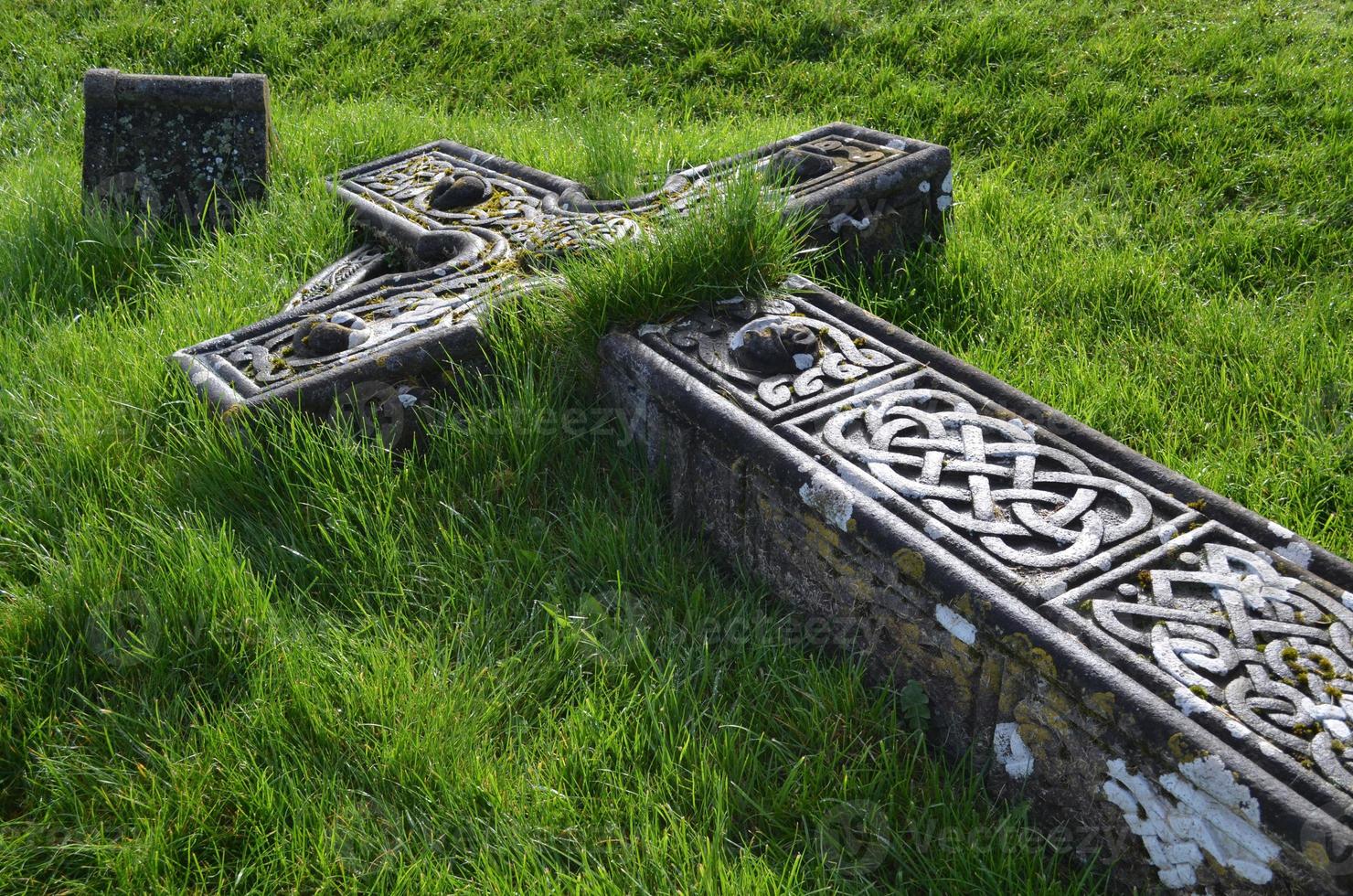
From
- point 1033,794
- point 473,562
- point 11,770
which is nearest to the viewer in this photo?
point 1033,794

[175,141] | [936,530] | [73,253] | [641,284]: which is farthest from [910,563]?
[175,141]

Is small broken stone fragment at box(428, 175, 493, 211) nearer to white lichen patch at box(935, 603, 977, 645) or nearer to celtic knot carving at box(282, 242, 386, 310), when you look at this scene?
celtic knot carving at box(282, 242, 386, 310)

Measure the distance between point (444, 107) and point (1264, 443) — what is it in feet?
16.4

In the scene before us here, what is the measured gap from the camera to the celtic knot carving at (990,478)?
247cm

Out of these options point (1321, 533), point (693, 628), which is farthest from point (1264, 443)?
point (693, 628)

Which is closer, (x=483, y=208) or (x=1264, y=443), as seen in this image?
(x=1264, y=443)

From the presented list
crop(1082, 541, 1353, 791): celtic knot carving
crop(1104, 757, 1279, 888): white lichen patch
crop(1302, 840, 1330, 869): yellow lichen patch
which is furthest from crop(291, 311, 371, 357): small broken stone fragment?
crop(1302, 840, 1330, 869): yellow lichen patch

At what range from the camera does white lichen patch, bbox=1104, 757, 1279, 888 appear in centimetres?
188

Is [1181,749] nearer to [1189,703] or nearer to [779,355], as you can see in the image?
[1189,703]

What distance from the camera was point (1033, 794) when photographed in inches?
90.2

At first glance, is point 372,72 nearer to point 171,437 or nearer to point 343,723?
point 171,437

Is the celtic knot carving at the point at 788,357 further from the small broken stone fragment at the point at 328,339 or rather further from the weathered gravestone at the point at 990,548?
the small broken stone fragment at the point at 328,339

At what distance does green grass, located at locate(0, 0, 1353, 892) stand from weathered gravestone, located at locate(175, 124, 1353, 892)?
146 mm

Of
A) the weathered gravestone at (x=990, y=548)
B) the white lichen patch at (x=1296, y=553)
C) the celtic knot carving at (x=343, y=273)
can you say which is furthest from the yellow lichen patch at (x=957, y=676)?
the celtic knot carving at (x=343, y=273)
